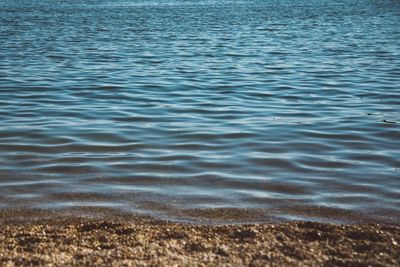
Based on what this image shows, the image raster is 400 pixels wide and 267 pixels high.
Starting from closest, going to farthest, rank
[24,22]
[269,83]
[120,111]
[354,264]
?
[354,264]
[120,111]
[269,83]
[24,22]

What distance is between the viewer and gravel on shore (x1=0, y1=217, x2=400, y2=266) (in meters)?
3.77

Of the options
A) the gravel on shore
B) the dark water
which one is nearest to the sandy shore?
the gravel on shore

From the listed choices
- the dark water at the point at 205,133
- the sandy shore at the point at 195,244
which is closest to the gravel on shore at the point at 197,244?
the sandy shore at the point at 195,244

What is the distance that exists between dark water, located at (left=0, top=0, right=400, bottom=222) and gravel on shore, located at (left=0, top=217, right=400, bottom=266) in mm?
586

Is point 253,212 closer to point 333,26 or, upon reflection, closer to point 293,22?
point 333,26

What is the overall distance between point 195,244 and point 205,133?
399 cm

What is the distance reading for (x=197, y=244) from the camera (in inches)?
162

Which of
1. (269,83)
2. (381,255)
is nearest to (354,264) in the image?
(381,255)

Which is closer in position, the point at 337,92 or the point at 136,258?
the point at 136,258

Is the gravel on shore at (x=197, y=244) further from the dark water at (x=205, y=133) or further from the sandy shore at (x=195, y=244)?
the dark water at (x=205, y=133)

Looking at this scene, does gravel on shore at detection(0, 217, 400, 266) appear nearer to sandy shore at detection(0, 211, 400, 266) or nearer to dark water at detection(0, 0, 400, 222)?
sandy shore at detection(0, 211, 400, 266)

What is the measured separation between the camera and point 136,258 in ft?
12.5

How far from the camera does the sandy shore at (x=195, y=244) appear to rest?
148 inches

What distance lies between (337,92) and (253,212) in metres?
6.73
